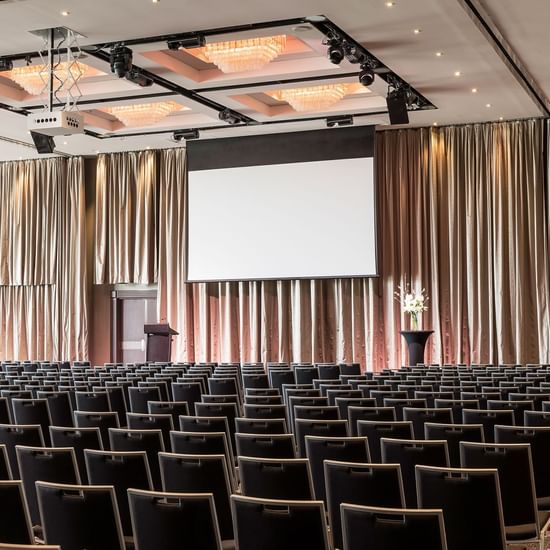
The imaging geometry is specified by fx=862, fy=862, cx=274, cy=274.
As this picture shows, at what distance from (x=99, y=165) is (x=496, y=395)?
605 inches

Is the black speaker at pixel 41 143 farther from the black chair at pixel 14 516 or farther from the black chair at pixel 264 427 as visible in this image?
the black chair at pixel 14 516

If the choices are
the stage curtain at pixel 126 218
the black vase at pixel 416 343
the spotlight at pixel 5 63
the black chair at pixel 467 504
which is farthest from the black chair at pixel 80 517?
the stage curtain at pixel 126 218

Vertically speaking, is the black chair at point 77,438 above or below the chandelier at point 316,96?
below

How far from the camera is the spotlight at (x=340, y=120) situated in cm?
1744

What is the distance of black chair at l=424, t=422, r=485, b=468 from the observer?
5.76 metres

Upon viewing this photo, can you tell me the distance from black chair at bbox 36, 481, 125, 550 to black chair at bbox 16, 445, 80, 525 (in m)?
0.82

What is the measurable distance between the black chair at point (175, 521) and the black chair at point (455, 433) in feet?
8.35

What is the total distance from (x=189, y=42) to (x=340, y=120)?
5.31 meters

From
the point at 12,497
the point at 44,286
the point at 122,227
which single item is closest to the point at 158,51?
the point at 122,227

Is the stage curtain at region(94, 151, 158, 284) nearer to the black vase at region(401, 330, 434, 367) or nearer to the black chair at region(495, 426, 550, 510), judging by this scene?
the black vase at region(401, 330, 434, 367)

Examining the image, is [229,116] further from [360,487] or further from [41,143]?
[360,487]

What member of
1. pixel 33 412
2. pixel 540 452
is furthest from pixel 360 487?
pixel 33 412

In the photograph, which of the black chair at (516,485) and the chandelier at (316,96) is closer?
the black chair at (516,485)

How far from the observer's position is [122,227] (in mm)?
21141
